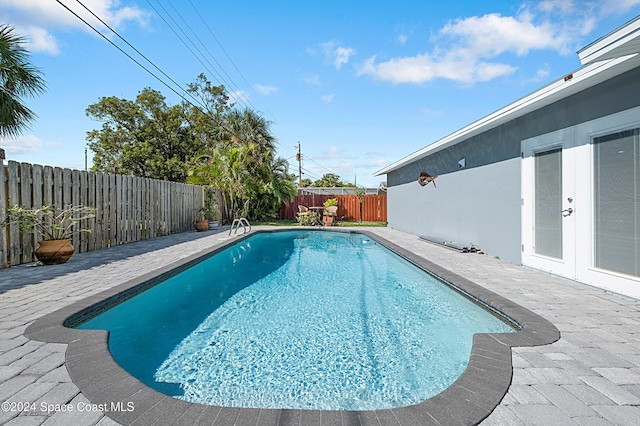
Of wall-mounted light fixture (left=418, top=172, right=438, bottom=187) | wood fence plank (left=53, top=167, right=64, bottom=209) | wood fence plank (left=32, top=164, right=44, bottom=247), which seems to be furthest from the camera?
wall-mounted light fixture (left=418, top=172, right=438, bottom=187)

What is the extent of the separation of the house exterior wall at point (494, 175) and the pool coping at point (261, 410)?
303 cm

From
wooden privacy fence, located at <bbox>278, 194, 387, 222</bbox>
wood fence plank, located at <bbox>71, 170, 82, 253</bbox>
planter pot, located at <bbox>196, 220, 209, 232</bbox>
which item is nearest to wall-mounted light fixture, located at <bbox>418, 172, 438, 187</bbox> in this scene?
wooden privacy fence, located at <bbox>278, 194, 387, 222</bbox>

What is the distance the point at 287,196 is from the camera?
17297 millimetres

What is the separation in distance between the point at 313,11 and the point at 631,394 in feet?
38.5

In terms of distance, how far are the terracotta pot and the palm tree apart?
3347 mm

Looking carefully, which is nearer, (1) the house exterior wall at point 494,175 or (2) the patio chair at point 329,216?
(1) the house exterior wall at point 494,175

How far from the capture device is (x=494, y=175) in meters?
6.55

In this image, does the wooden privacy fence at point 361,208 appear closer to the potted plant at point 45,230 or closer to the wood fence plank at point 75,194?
the wood fence plank at point 75,194

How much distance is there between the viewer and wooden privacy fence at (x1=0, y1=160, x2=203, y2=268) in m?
5.43

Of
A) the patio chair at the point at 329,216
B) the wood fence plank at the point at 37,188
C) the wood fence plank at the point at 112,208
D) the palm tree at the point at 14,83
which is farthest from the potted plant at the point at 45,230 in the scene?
the patio chair at the point at 329,216

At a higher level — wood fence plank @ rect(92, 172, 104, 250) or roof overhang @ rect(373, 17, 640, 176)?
roof overhang @ rect(373, 17, 640, 176)

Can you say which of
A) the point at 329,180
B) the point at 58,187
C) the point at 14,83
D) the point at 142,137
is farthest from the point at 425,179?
the point at 329,180

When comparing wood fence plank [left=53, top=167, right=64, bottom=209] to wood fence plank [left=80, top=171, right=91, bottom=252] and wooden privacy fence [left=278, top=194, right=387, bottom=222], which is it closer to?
wood fence plank [left=80, top=171, right=91, bottom=252]

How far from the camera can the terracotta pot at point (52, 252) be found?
18.1 ft
